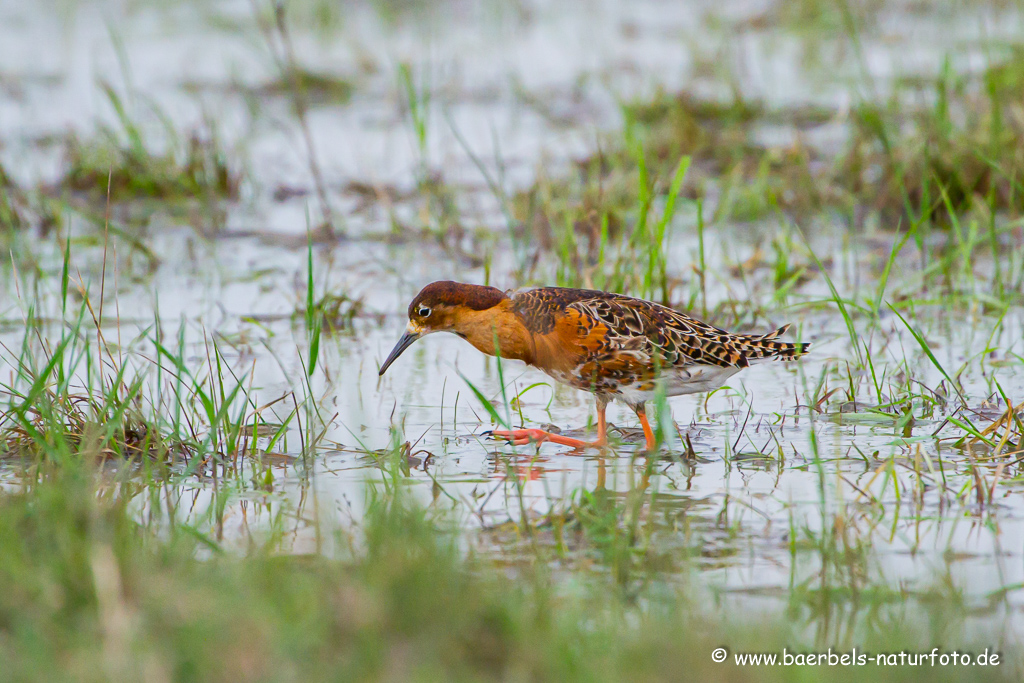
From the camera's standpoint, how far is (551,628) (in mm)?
3475

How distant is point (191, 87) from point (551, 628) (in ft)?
36.1

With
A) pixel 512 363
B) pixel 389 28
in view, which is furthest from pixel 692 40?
pixel 512 363

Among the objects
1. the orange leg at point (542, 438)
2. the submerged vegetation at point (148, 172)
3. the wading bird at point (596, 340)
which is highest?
the submerged vegetation at point (148, 172)

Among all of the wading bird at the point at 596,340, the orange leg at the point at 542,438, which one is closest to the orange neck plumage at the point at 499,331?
the wading bird at the point at 596,340

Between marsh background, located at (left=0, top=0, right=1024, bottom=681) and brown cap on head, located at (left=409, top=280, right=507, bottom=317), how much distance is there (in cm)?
44

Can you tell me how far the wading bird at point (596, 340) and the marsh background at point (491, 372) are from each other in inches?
9.1

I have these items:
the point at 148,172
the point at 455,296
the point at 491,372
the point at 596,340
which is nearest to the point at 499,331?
the point at 455,296

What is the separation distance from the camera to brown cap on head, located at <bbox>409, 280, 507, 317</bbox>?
6.00m

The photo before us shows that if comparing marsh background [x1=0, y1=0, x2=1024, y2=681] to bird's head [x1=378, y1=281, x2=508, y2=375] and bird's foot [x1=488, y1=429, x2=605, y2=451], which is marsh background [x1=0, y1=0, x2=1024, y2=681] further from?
bird's head [x1=378, y1=281, x2=508, y2=375]

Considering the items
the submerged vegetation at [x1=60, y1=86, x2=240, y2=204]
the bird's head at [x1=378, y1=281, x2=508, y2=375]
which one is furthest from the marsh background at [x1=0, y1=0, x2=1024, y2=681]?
the bird's head at [x1=378, y1=281, x2=508, y2=375]

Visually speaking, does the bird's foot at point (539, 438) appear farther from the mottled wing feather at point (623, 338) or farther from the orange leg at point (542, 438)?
the mottled wing feather at point (623, 338)

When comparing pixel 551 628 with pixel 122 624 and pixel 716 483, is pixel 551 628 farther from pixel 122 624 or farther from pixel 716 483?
pixel 716 483

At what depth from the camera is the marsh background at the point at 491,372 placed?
11.4ft

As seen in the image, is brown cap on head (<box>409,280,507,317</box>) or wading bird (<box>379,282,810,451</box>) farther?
brown cap on head (<box>409,280,507,317</box>)
